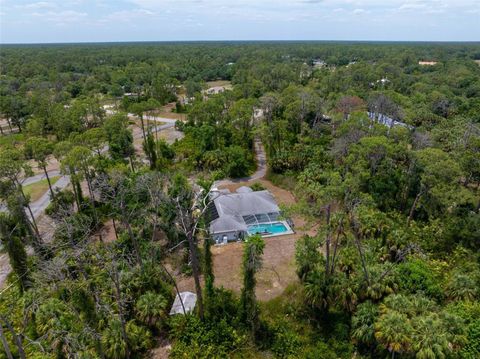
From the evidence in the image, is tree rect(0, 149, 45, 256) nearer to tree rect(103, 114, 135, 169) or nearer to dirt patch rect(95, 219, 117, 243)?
dirt patch rect(95, 219, 117, 243)

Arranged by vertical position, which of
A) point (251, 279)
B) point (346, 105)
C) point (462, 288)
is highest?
point (346, 105)

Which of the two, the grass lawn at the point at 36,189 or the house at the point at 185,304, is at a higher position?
the house at the point at 185,304

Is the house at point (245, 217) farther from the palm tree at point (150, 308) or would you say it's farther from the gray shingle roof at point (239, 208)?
the palm tree at point (150, 308)

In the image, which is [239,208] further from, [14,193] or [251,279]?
[14,193]

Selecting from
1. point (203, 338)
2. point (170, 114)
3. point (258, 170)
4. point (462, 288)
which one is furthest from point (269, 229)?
point (170, 114)

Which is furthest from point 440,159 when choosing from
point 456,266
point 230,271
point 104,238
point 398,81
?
point 398,81

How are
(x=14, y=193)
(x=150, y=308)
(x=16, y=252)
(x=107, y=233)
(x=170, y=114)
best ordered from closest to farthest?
(x=150, y=308)
(x=16, y=252)
(x=14, y=193)
(x=107, y=233)
(x=170, y=114)

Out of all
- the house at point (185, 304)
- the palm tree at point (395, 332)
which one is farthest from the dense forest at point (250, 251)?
the house at point (185, 304)

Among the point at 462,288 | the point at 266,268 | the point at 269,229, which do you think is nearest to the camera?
the point at 462,288
